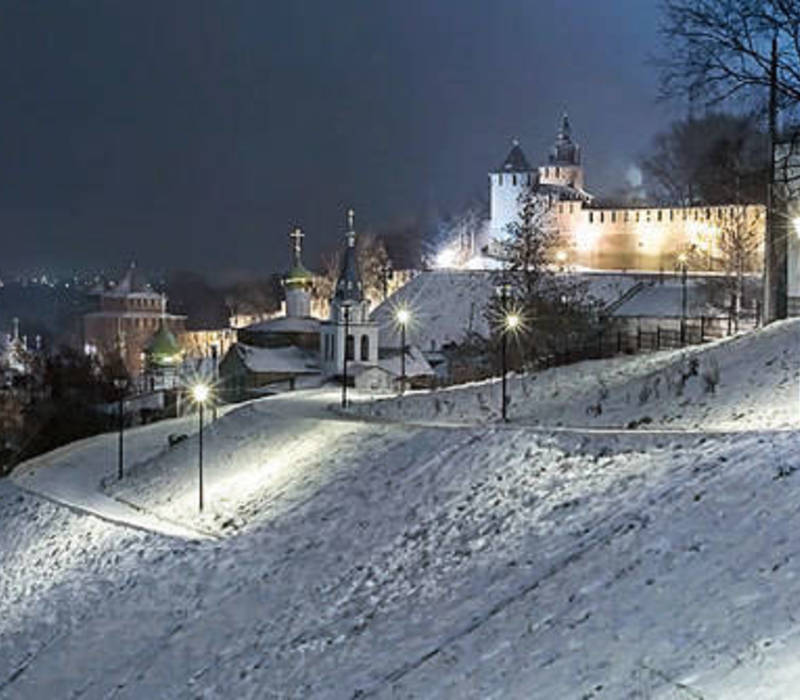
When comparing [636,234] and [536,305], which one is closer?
[536,305]

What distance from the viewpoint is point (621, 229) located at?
69938 mm

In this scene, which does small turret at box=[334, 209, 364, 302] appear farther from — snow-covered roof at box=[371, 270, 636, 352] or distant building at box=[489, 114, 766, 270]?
distant building at box=[489, 114, 766, 270]

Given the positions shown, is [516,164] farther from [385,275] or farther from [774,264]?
[774,264]

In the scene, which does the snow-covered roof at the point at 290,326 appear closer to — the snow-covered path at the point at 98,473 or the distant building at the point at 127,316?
the snow-covered path at the point at 98,473

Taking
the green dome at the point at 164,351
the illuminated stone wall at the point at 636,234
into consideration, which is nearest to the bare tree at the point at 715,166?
the illuminated stone wall at the point at 636,234

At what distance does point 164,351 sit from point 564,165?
3807cm

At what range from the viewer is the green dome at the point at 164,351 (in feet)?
213

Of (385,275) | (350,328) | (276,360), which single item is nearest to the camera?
(350,328)

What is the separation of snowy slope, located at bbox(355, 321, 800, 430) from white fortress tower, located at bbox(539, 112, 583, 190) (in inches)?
2477

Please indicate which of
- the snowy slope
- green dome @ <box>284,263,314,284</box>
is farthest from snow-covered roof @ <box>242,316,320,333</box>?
the snowy slope

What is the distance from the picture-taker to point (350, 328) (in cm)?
4694

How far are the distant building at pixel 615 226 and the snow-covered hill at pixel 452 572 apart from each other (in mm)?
40294

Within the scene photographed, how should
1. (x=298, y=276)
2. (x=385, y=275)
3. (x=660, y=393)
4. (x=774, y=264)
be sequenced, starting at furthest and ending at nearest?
(x=385, y=275), (x=298, y=276), (x=774, y=264), (x=660, y=393)

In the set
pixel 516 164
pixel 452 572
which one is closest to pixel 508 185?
pixel 516 164
